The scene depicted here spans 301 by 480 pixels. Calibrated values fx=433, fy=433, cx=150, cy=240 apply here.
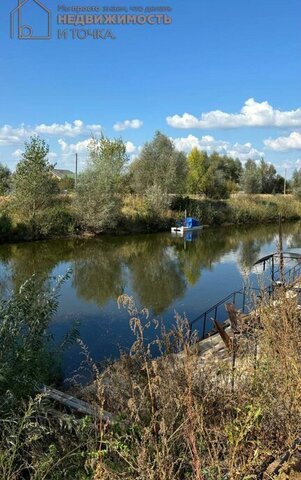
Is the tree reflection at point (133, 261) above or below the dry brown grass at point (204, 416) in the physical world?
below

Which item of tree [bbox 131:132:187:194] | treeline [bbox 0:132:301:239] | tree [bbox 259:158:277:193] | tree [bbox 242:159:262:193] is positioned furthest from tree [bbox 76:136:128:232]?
tree [bbox 259:158:277:193]

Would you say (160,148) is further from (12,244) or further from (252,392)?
(252,392)

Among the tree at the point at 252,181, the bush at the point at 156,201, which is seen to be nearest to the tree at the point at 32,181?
the bush at the point at 156,201

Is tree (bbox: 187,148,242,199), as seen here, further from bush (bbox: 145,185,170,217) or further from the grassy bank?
the grassy bank

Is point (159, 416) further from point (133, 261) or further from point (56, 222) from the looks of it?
point (56, 222)

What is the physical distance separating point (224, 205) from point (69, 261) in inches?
1029

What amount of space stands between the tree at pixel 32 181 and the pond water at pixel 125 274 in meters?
2.53

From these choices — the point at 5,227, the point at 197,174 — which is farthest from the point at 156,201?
the point at 197,174

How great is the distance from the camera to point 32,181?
26250 mm

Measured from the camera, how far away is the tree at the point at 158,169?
127 ft

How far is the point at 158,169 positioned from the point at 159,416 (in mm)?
36908

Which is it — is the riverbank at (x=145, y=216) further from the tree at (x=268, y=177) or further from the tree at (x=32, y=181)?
the tree at (x=268, y=177)

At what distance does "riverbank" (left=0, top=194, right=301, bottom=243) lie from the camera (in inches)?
1043

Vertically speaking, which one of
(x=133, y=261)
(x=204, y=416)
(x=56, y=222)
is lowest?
(x=133, y=261)
